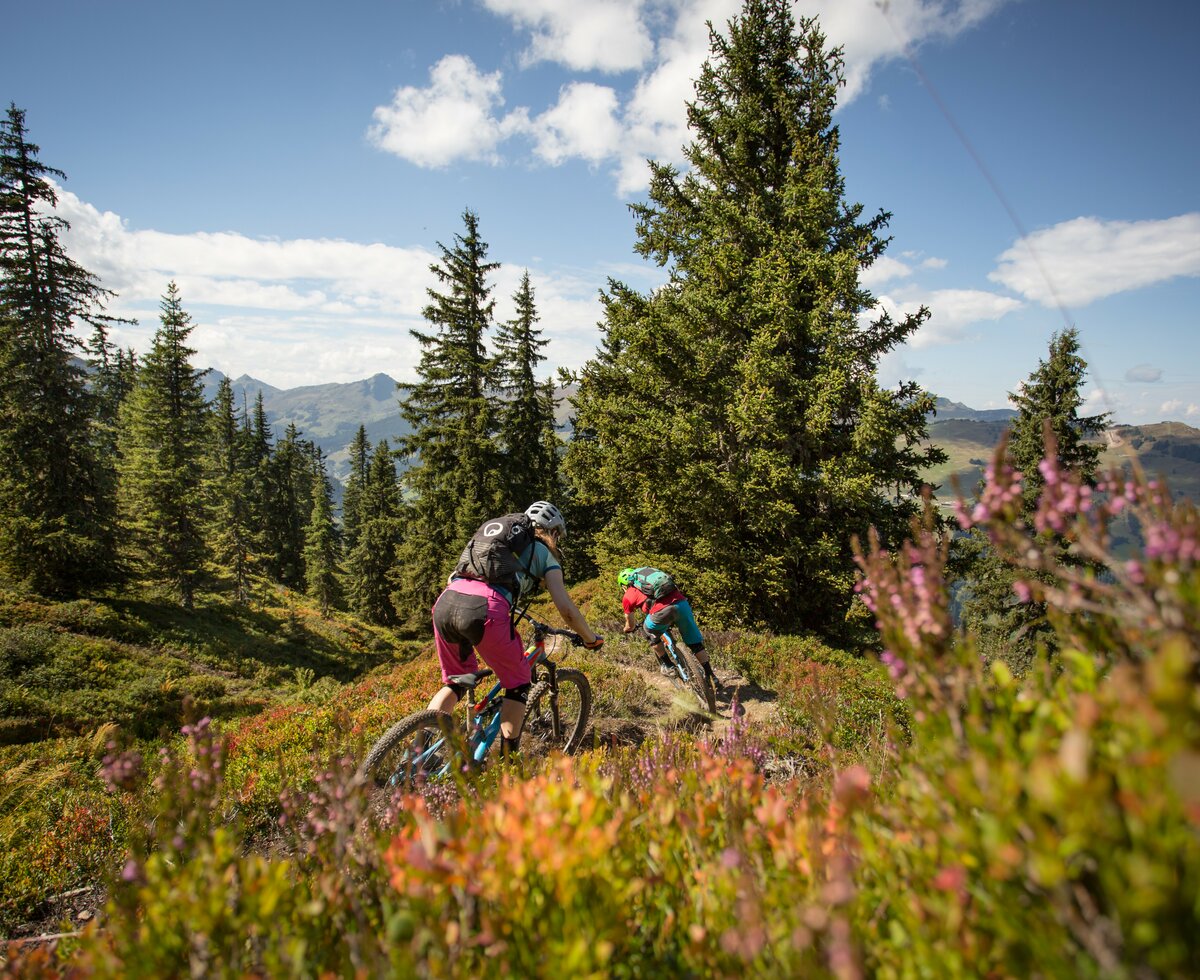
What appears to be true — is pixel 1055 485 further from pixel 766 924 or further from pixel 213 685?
pixel 213 685

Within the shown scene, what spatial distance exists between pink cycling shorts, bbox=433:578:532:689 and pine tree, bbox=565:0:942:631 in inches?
338

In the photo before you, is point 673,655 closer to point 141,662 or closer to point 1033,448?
point 141,662

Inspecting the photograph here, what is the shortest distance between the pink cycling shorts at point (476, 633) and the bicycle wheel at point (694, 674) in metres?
3.34

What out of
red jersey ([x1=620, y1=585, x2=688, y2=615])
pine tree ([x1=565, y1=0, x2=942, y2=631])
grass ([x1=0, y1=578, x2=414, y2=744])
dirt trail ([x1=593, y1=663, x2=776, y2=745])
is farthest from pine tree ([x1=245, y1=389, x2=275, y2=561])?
red jersey ([x1=620, y1=585, x2=688, y2=615])

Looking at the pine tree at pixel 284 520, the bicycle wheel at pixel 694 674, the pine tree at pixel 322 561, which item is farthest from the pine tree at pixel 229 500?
the bicycle wheel at pixel 694 674

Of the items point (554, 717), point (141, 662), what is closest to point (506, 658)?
point (554, 717)

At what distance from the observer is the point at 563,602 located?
4.90 metres

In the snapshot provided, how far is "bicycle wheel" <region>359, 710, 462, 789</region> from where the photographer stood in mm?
4023

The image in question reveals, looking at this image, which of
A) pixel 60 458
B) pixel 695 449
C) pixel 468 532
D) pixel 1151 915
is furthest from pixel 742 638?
pixel 60 458

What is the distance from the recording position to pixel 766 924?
1.75 meters

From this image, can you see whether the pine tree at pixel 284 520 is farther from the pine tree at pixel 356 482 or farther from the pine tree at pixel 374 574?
the pine tree at pixel 374 574

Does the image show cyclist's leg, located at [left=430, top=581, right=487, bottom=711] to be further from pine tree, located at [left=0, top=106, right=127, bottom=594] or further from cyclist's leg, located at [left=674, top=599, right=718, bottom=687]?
pine tree, located at [left=0, top=106, right=127, bottom=594]

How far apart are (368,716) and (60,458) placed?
765 inches

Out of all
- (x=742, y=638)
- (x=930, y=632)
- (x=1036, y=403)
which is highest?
(x=1036, y=403)
